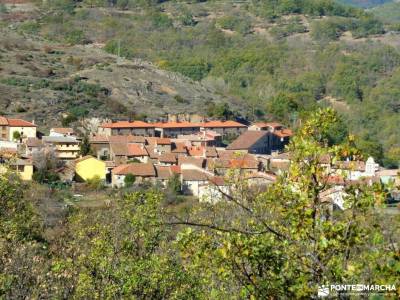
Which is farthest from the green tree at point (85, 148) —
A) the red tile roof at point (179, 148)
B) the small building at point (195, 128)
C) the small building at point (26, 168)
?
the small building at point (195, 128)

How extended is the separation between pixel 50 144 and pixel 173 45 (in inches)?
1843

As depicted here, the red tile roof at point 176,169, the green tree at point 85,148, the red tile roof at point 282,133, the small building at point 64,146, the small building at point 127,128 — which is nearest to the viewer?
the red tile roof at point 176,169

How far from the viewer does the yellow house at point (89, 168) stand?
1355 inches

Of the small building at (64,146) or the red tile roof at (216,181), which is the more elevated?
the red tile roof at (216,181)

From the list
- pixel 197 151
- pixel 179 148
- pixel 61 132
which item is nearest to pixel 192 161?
pixel 197 151

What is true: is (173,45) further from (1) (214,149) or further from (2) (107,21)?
(1) (214,149)

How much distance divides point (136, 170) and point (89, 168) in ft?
5.99

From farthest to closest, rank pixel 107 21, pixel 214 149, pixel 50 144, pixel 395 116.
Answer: pixel 107 21 < pixel 395 116 < pixel 214 149 < pixel 50 144

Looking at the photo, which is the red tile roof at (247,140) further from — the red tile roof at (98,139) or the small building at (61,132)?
the small building at (61,132)

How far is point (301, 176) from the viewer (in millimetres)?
5875

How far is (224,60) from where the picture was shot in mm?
75062

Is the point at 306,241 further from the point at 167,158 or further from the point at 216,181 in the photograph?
the point at 167,158

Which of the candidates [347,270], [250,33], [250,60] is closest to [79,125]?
[250,60]

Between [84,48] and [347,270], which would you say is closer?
[347,270]
